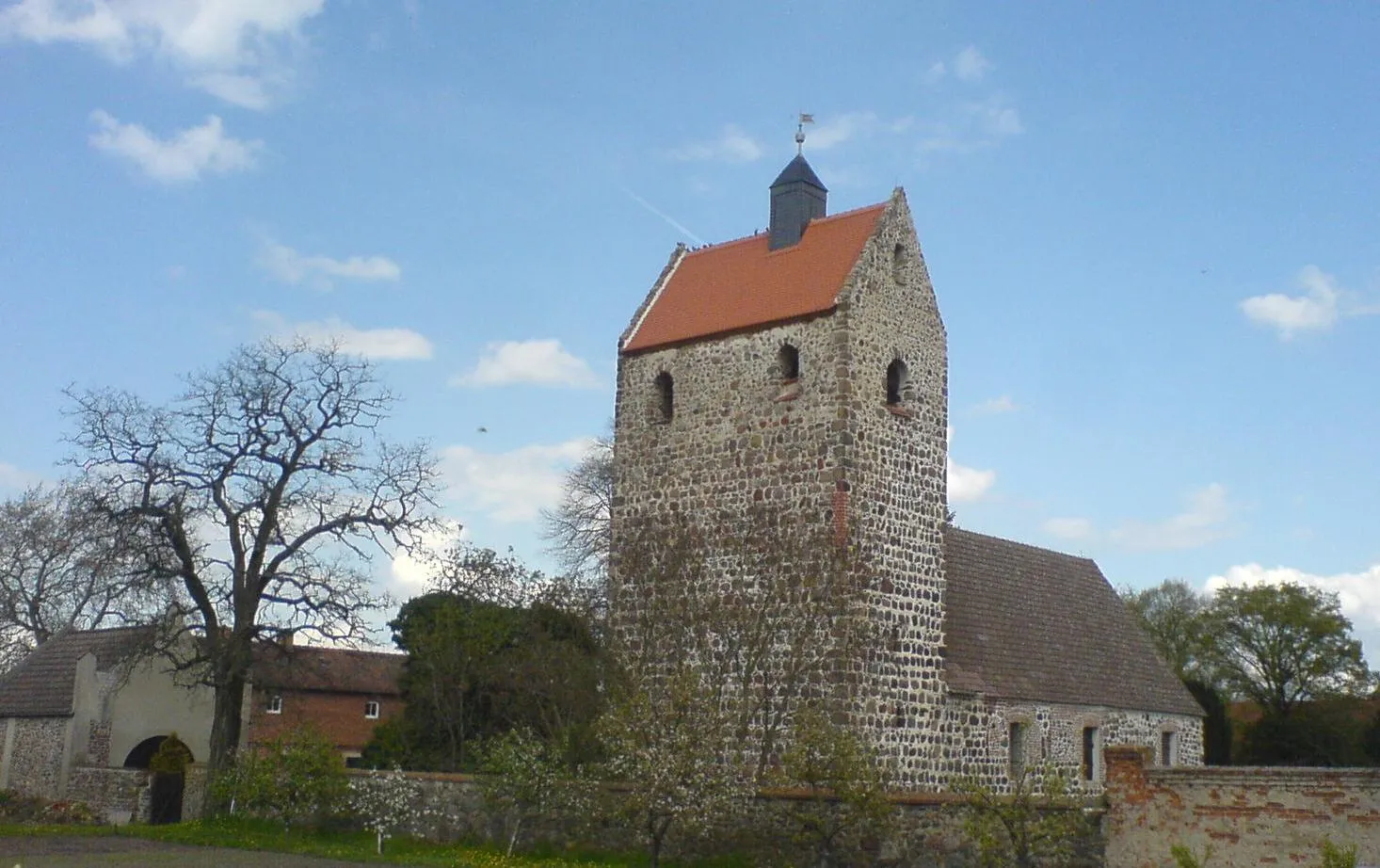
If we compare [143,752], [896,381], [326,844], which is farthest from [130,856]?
[896,381]

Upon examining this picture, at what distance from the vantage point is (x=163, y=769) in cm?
3198

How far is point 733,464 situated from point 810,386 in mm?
1999

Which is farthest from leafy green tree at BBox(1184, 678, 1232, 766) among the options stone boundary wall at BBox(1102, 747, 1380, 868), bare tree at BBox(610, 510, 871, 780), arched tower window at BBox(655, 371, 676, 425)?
arched tower window at BBox(655, 371, 676, 425)

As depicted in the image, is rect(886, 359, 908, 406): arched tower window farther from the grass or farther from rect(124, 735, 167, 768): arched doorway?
rect(124, 735, 167, 768): arched doorway

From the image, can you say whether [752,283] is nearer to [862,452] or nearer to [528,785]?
[862,452]

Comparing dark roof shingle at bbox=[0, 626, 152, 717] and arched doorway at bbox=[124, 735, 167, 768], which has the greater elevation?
dark roof shingle at bbox=[0, 626, 152, 717]

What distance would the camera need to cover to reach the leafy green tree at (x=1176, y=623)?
52625 mm

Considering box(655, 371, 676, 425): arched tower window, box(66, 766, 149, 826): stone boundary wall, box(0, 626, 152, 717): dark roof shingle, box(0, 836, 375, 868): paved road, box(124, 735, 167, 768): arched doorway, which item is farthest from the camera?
box(124, 735, 167, 768): arched doorway

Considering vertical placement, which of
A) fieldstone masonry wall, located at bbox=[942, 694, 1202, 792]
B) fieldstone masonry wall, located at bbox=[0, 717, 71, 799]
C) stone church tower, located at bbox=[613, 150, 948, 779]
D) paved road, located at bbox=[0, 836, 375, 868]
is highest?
stone church tower, located at bbox=[613, 150, 948, 779]

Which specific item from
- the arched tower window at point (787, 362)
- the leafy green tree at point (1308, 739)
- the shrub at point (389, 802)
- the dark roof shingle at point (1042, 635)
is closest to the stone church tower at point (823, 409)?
the arched tower window at point (787, 362)

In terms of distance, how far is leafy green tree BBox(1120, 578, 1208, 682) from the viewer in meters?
52.6

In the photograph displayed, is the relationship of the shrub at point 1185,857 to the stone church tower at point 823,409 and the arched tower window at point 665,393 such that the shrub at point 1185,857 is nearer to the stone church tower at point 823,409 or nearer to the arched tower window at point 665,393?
the stone church tower at point 823,409

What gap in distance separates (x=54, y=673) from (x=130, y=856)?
15308mm

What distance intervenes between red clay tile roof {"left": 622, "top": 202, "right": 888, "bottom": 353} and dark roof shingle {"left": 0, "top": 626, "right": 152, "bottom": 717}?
1434cm
